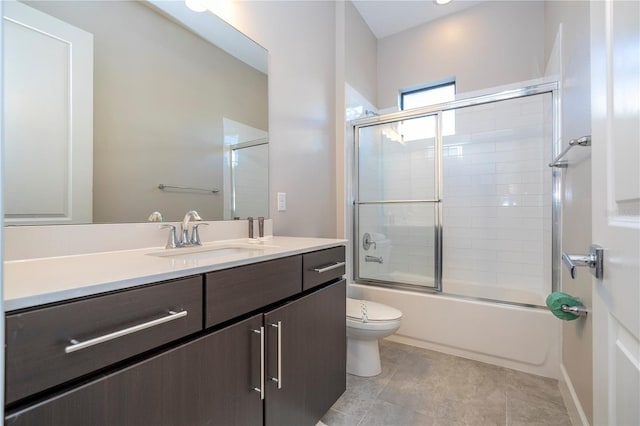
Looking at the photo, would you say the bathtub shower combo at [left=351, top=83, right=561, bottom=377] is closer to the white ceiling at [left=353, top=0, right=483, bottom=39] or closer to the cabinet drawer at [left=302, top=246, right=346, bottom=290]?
the white ceiling at [left=353, top=0, right=483, bottom=39]

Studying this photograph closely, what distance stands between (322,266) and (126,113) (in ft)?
3.30

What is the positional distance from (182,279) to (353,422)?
3.84 feet

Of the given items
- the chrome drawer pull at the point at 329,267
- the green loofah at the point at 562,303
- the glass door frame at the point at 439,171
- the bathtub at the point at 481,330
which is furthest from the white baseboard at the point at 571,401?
the chrome drawer pull at the point at 329,267

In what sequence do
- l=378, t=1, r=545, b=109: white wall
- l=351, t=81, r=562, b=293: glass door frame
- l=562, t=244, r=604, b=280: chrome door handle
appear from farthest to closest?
l=378, t=1, r=545, b=109: white wall
l=351, t=81, r=562, b=293: glass door frame
l=562, t=244, r=604, b=280: chrome door handle

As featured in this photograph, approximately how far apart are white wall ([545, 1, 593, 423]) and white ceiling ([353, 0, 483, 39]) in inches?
42.4

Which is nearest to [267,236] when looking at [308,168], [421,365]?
[308,168]

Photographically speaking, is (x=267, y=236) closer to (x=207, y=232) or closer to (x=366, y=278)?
(x=207, y=232)

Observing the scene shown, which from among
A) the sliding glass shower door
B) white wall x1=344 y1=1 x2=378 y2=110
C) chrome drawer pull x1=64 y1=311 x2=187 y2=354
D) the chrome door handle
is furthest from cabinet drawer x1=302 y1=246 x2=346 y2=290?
white wall x1=344 y1=1 x2=378 y2=110

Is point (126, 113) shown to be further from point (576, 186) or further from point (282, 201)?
point (576, 186)

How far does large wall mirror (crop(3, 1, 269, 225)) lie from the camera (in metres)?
0.88

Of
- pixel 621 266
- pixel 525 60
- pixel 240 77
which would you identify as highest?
pixel 525 60

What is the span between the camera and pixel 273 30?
1.75m

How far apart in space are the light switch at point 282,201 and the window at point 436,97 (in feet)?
5.34

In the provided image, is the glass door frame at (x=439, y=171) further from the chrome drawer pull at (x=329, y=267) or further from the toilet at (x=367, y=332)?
the chrome drawer pull at (x=329, y=267)
